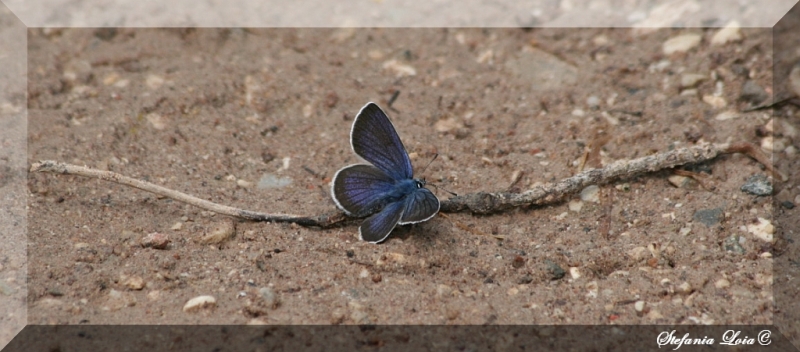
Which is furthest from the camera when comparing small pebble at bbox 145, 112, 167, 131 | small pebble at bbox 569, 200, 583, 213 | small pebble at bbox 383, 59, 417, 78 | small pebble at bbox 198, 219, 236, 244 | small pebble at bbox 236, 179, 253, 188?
small pebble at bbox 383, 59, 417, 78

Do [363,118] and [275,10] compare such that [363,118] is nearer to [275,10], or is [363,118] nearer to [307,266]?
[307,266]

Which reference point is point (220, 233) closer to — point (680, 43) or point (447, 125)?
point (447, 125)

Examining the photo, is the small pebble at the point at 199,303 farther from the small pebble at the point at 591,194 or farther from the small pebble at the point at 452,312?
the small pebble at the point at 591,194

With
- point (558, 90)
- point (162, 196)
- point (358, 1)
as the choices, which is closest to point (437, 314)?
point (162, 196)

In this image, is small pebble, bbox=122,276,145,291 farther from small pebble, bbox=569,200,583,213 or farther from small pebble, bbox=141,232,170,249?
small pebble, bbox=569,200,583,213

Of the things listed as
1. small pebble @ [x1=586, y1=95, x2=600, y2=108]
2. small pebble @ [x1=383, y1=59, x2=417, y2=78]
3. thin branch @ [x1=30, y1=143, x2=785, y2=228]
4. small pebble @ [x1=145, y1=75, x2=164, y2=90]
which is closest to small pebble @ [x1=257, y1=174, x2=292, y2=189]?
thin branch @ [x1=30, y1=143, x2=785, y2=228]

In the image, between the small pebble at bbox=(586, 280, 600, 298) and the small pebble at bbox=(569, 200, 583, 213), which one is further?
the small pebble at bbox=(569, 200, 583, 213)
